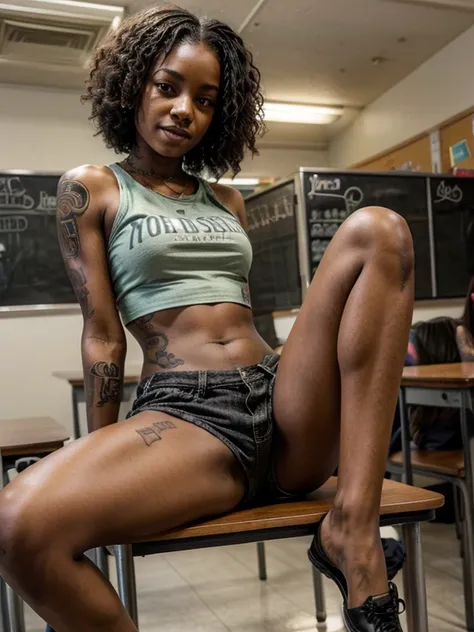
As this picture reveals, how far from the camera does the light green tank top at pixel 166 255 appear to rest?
3.50 feet

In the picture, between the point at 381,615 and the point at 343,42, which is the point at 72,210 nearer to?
the point at 381,615

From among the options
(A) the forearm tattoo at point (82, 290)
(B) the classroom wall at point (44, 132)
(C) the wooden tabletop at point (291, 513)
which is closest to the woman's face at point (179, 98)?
(A) the forearm tattoo at point (82, 290)

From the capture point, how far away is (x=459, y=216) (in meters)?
4.42

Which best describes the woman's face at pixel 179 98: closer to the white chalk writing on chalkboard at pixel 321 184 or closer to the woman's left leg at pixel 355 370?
the woman's left leg at pixel 355 370

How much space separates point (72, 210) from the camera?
3.60 ft

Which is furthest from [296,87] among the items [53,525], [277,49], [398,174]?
[53,525]

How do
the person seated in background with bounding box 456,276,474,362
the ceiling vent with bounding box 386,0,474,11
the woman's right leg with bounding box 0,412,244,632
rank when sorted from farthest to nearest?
the ceiling vent with bounding box 386,0,474,11 < the person seated in background with bounding box 456,276,474,362 < the woman's right leg with bounding box 0,412,244,632

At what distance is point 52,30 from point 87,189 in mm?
3087

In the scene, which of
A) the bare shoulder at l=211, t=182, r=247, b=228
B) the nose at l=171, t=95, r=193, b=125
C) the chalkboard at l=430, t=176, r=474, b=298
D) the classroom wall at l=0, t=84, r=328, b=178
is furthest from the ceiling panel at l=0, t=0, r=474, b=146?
the nose at l=171, t=95, r=193, b=125

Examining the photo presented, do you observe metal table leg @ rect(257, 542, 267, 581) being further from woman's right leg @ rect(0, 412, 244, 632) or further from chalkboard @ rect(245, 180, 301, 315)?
chalkboard @ rect(245, 180, 301, 315)

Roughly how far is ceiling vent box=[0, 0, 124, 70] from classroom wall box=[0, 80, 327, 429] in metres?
0.43

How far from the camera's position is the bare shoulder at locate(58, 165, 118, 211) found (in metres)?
1.10

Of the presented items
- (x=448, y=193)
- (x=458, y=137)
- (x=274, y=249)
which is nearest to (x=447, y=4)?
(x=458, y=137)

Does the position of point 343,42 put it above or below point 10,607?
above
